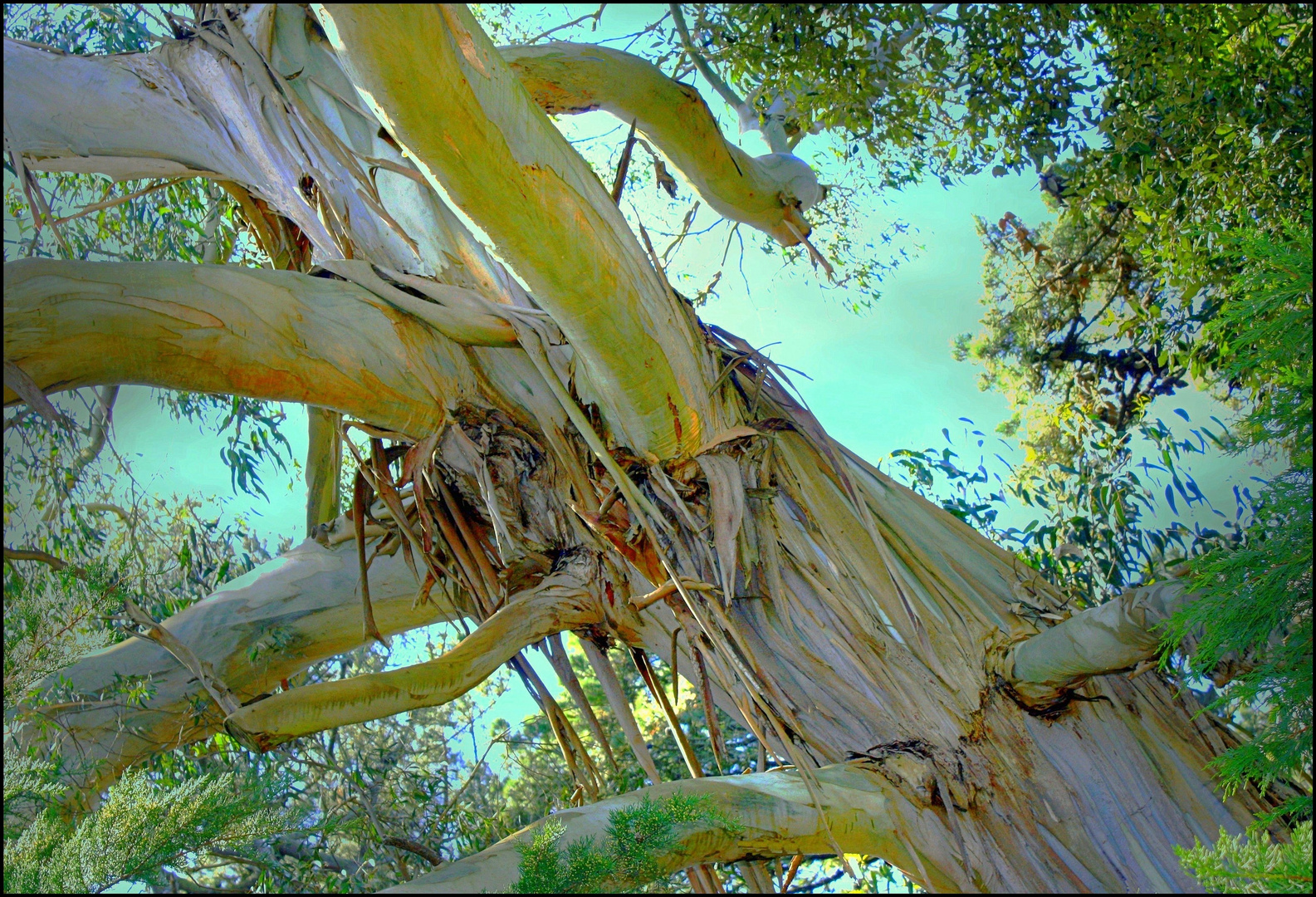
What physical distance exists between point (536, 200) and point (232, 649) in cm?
175

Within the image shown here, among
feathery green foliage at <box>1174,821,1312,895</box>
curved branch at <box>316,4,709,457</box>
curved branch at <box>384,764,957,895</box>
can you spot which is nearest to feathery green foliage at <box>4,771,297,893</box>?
curved branch at <box>384,764,957,895</box>

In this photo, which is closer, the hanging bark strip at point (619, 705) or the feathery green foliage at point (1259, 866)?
the feathery green foliage at point (1259, 866)

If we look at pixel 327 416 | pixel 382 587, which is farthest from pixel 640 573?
pixel 327 416

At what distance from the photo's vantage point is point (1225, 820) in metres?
1.76

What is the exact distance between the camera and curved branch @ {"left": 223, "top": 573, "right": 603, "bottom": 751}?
1.46 meters

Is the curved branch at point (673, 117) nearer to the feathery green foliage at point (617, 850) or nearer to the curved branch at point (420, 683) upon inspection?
the curved branch at point (420, 683)

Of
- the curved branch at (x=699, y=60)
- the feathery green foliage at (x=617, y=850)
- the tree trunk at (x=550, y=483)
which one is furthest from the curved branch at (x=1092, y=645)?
the curved branch at (x=699, y=60)

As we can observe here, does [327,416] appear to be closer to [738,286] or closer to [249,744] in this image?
[249,744]

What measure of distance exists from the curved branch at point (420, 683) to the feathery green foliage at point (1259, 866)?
3.75ft

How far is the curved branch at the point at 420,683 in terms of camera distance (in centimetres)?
146

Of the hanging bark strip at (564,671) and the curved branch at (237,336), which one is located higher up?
the curved branch at (237,336)

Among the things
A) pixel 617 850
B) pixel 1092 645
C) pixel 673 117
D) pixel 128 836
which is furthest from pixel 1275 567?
pixel 673 117

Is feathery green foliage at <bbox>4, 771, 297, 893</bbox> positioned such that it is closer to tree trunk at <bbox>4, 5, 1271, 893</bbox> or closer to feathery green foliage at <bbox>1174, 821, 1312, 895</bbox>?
tree trunk at <bbox>4, 5, 1271, 893</bbox>

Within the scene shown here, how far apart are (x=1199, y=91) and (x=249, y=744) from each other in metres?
2.60
